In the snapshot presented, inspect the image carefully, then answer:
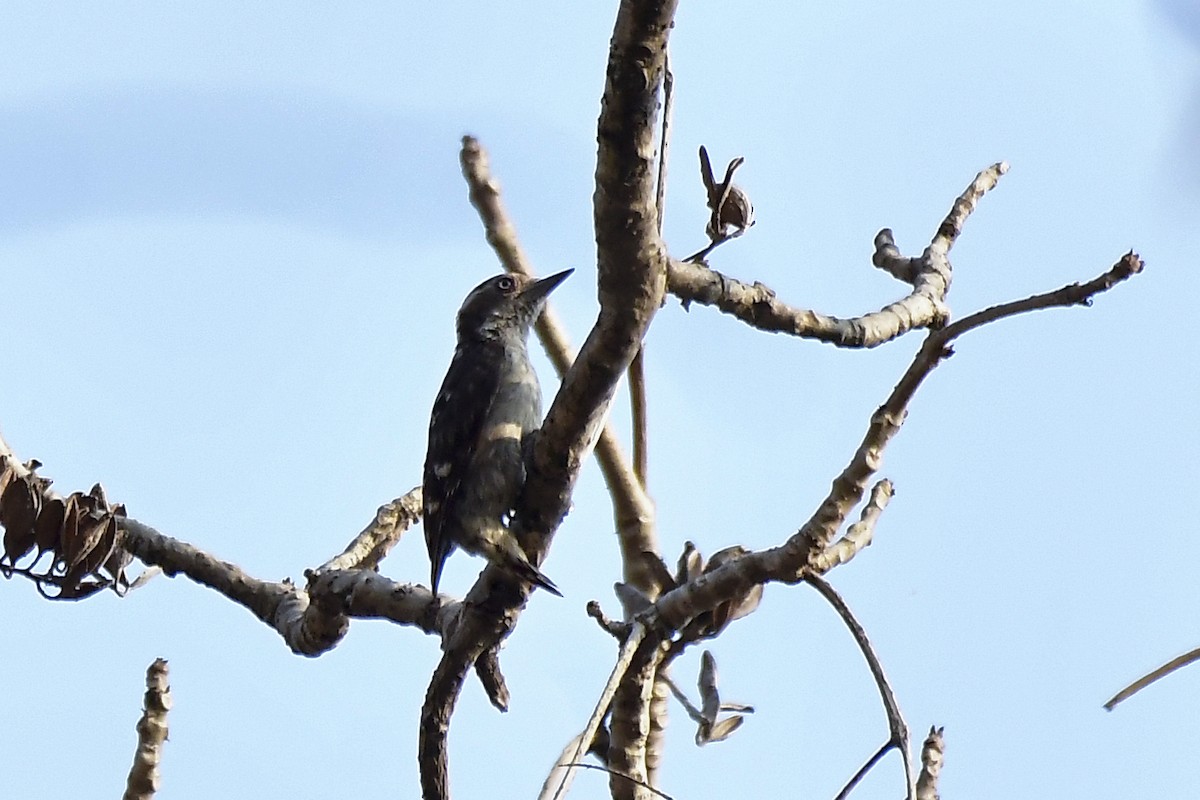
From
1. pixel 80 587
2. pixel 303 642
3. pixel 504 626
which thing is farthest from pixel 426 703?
pixel 80 587

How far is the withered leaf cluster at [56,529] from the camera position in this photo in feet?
12.9

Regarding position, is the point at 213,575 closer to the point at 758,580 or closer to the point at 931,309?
the point at 758,580

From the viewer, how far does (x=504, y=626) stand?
12.4 feet

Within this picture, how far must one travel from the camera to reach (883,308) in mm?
4199

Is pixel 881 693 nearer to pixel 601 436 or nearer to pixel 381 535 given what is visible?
pixel 601 436

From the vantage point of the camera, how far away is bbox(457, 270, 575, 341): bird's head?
629cm

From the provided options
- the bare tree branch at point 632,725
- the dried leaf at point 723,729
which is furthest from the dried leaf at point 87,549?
the dried leaf at point 723,729

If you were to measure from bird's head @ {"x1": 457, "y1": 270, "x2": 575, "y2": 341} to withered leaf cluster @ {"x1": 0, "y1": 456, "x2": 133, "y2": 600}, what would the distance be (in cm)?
250

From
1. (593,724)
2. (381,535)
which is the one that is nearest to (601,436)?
(381,535)

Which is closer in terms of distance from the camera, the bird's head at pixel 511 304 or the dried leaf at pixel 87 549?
the dried leaf at pixel 87 549

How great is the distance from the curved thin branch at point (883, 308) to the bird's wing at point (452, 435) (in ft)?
5.66

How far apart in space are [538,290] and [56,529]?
2770mm

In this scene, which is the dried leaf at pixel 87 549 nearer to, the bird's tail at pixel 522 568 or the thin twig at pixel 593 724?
the bird's tail at pixel 522 568

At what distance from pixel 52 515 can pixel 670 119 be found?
215 centimetres
